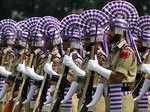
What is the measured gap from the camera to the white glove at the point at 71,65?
1245 centimetres

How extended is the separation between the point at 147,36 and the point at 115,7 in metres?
0.75

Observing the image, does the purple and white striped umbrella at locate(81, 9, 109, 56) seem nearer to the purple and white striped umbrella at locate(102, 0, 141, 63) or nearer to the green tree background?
the purple and white striped umbrella at locate(102, 0, 141, 63)

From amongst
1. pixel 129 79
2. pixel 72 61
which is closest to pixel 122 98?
pixel 129 79

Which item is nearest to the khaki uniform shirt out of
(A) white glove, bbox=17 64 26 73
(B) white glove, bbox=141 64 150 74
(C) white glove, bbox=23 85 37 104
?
(B) white glove, bbox=141 64 150 74

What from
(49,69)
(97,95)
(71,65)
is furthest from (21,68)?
(97,95)

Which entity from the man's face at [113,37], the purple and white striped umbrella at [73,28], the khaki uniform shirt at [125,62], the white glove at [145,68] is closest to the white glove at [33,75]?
the purple and white striped umbrella at [73,28]

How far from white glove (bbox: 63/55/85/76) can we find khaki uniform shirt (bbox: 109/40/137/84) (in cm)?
91

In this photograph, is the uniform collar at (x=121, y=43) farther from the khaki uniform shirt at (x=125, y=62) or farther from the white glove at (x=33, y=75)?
the white glove at (x=33, y=75)

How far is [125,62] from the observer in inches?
453

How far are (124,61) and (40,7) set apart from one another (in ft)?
60.3

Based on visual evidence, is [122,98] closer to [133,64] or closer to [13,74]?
[133,64]

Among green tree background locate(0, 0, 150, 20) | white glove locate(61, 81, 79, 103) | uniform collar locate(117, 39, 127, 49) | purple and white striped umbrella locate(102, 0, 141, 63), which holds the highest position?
green tree background locate(0, 0, 150, 20)

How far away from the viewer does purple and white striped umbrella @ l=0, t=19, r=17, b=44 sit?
1585 centimetres

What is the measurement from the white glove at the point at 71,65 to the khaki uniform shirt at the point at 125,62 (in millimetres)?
909
